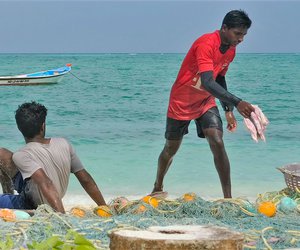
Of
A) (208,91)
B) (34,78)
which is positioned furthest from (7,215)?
(34,78)

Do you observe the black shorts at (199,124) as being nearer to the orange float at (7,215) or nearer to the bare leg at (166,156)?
the bare leg at (166,156)

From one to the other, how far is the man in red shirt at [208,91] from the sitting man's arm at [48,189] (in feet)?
4.71

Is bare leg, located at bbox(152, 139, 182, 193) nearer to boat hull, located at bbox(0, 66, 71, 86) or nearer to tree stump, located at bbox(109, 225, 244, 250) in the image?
tree stump, located at bbox(109, 225, 244, 250)

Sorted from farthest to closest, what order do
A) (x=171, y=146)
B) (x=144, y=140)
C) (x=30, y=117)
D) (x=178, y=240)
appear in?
(x=144, y=140) → (x=171, y=146) → (x=30, y=117) → (x=178, y=240)

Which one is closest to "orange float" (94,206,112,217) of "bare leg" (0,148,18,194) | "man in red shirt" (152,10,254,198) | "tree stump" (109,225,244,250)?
"bare leg" (0,148,18,194)

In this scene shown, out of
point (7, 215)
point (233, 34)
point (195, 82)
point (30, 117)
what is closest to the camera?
point (7, 215)

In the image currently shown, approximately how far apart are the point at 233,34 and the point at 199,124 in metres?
0.89

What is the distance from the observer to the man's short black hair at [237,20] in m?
5.91

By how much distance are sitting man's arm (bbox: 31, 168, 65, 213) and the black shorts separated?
1.75 m

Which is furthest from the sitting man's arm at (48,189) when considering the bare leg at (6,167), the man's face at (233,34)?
the man's face at (233,34)

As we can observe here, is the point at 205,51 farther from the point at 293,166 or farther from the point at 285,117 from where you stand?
the point at 285,117

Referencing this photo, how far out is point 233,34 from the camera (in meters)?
5.98

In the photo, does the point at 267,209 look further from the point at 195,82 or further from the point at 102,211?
the point at 195,82

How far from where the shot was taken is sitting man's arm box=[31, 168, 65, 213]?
4.94 meters
